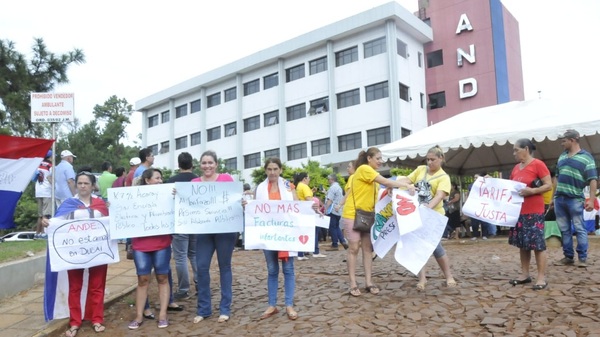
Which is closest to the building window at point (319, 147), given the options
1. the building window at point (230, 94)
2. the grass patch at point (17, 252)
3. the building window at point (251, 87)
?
the building window at point (251, 87)

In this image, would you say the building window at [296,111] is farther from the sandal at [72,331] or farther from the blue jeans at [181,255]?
the sandal at [72,331]

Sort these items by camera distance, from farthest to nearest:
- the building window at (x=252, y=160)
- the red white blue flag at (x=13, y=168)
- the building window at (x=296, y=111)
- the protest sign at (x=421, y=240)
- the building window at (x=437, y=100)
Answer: the building window at (x=252, y=160) → the building window at (x=296, y=111) → the building window at (x=437, y=100) → the red white blue flag at (x=13, y=168) → the protest sign at (x=421, y=240)

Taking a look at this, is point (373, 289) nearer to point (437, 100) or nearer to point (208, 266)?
point (208, 266)

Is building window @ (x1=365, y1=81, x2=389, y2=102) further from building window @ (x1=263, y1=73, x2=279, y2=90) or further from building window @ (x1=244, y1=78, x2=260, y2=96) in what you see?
building window @ (x1=244, y1=78, x2=260, y2=96)

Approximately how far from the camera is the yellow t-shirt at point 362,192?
5.84m

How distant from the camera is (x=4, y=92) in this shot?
43.4 feet

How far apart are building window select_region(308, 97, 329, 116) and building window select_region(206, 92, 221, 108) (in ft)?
32.9

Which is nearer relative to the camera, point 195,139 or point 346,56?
point 346,56

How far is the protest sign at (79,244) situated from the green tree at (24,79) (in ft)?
29.7

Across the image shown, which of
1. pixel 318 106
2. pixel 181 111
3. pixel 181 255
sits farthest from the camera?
pixel 181 111

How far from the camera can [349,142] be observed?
31.3m

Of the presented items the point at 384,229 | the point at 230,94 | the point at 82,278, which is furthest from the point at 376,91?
the point at 82,278

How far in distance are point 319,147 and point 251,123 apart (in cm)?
726

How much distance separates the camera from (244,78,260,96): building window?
37156 millimetres
